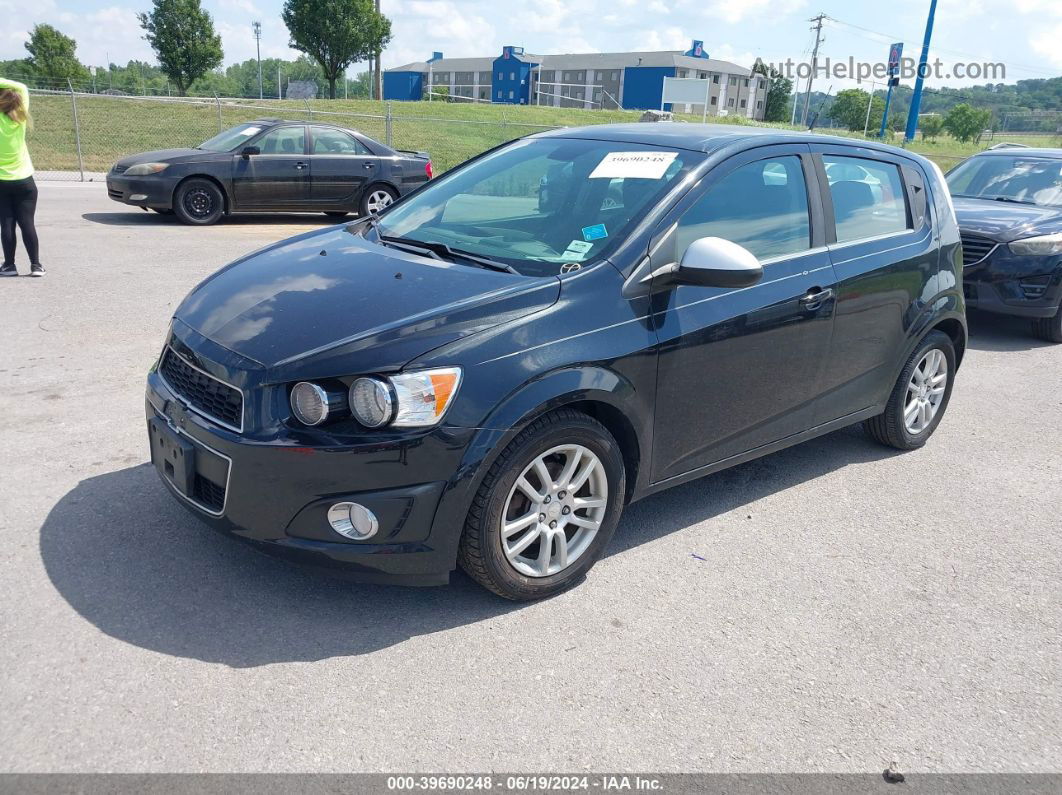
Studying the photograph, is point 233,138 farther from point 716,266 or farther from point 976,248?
point 716,266

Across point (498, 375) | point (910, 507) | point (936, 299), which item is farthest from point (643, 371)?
point (936, 299)

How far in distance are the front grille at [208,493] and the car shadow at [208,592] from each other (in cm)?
27

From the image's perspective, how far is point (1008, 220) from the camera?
28.1 ft

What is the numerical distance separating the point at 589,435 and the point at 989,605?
184cm

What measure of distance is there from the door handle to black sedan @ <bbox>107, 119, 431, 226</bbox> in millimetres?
10419

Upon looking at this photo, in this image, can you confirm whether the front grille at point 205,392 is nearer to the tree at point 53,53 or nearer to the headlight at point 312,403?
the headlight at point 312,403

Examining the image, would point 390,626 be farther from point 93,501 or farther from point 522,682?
point 93,501

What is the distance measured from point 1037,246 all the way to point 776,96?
104828 mm

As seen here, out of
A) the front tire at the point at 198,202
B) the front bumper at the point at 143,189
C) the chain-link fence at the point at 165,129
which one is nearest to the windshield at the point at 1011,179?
the front tire at the point at 198,202

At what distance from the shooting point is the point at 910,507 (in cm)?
466

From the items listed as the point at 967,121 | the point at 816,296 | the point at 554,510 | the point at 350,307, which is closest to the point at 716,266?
the point at 816,296

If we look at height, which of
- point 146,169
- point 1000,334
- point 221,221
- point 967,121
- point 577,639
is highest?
point 967,121

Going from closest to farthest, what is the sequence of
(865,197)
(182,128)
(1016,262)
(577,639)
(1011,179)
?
(577,639)
(865,197)
(1016,262)
(1011,179)
(182,128)

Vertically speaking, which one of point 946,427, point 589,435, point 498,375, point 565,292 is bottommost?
point 946,427
